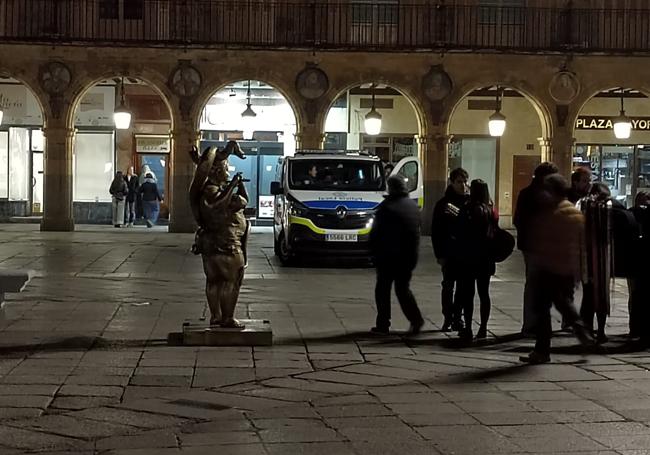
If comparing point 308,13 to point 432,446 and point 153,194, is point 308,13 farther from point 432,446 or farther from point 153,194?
point 432,446

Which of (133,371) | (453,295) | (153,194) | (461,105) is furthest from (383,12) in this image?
(133,371)

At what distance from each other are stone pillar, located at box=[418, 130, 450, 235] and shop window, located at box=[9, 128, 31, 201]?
12712 millimetres

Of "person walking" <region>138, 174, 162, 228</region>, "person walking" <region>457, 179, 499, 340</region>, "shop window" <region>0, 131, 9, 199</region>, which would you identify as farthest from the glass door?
"person walking" <region>457, 179, 499, 340</region>

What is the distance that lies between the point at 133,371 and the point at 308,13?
2141cm

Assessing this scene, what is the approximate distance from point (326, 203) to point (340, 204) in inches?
10.5

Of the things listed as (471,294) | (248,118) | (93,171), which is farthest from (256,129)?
(471,294)

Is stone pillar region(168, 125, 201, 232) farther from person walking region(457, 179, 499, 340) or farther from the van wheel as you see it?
person walking region(457, 179, 499, 340)

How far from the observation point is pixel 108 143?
32438 mm

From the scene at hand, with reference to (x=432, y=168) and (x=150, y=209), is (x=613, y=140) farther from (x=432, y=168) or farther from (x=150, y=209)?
(x=150, y=209)

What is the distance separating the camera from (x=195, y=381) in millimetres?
8359

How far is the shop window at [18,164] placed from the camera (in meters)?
32.1

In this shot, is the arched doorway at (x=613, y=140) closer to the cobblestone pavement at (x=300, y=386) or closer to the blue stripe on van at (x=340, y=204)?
the blue stripe on van at (x=340, y=204)

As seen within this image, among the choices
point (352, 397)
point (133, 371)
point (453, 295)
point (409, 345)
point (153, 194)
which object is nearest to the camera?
point (352, 397)

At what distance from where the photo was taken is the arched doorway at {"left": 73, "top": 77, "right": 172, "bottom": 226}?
32156mm
